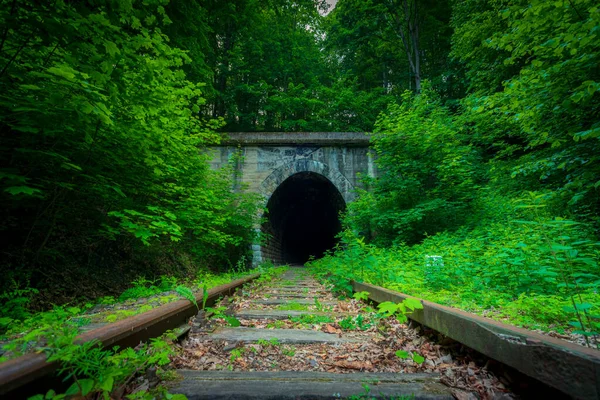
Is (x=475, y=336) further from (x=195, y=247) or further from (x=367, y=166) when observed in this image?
(x=367, y=166)

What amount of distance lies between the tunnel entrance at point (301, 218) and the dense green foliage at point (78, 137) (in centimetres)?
631

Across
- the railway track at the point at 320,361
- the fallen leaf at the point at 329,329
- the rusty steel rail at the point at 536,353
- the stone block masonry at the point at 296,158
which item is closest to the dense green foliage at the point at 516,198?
the rusty steel rail at the point at 536,353

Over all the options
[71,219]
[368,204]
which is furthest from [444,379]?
[368,204]

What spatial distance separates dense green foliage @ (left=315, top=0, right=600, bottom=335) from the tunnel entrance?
4497 millimetres

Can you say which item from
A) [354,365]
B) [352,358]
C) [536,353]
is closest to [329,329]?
[352,358]

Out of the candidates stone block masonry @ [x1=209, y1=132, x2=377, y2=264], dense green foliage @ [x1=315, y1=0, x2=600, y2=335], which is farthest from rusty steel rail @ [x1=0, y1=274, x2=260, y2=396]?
stone block masonry @ [x1=209, y1=132, x2=377, y2=264]

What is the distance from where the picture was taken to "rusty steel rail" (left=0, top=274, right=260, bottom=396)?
43.4 inches

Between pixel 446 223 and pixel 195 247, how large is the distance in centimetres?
691

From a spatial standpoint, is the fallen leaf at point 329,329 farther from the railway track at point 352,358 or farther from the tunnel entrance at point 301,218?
the tunnel entrance at point 301,218

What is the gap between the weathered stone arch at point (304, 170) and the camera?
481 inches

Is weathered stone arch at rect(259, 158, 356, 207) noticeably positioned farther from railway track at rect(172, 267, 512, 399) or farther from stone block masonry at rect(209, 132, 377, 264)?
railway track at rect(172, 267, 512, 399)

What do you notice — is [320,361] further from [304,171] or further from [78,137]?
[304,171]

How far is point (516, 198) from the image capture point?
6199mm

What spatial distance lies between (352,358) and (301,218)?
1919cm
